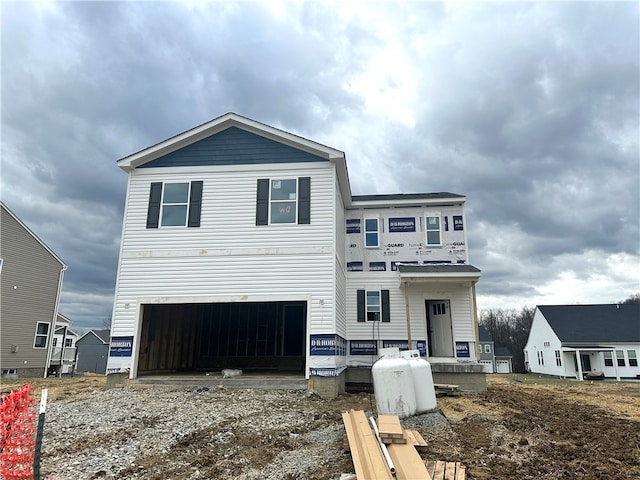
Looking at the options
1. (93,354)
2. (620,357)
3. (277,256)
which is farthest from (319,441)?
(93,354)

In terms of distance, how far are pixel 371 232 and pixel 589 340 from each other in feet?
77.1

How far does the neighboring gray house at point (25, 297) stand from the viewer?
1917cm

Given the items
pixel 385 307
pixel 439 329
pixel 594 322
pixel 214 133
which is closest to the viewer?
pixel 214 133

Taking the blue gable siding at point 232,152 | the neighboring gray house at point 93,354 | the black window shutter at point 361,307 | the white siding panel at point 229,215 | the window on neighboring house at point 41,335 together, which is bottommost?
the neighboring gray house at point 93,354

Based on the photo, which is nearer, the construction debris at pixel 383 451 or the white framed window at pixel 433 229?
the construction debris at pixel 383 451

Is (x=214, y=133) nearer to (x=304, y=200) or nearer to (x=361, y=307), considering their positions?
(x=304, y=200)

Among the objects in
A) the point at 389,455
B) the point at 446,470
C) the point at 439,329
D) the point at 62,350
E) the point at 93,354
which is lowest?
the point at 93,354

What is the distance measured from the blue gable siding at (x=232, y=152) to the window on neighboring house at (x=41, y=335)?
44.6 feet

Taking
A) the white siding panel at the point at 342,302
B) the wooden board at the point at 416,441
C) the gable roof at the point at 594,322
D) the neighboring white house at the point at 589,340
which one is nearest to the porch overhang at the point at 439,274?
the white siding panel at the point at 342,302

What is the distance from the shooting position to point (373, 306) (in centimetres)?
1484

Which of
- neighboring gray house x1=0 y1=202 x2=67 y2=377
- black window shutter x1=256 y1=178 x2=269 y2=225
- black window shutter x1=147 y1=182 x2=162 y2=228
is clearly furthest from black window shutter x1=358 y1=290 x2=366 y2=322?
neighboring gray house x1=0 y1=202 x2=67 y2=377

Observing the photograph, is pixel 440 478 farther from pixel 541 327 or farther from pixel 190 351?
pixel 541 327

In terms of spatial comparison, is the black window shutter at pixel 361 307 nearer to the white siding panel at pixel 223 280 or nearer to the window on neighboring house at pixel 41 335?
the white siding panel at pixel 223 280

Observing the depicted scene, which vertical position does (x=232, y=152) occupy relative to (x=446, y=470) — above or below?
above
